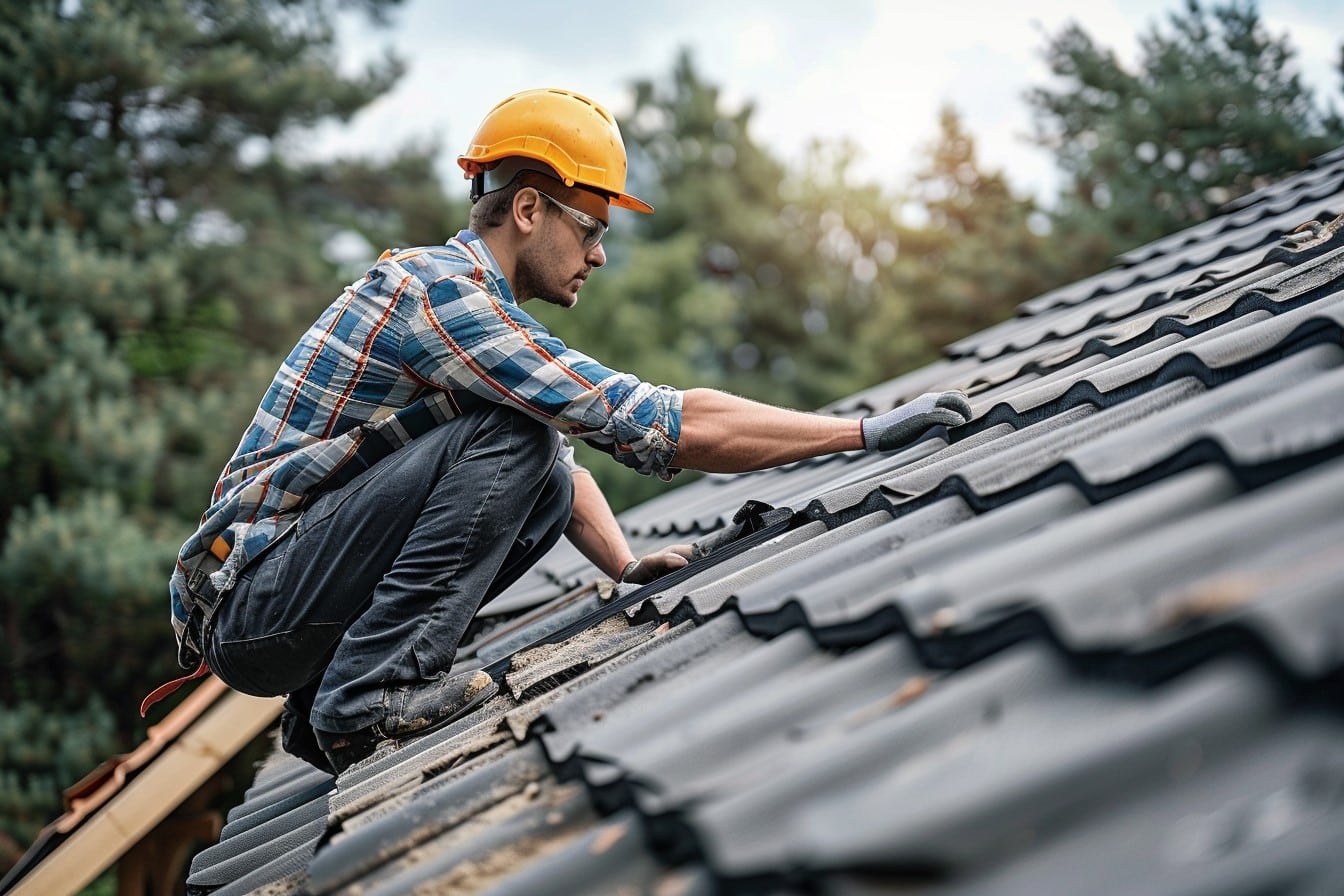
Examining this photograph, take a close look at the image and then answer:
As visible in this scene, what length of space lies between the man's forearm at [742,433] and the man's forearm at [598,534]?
87cm

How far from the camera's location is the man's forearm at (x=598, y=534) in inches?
138

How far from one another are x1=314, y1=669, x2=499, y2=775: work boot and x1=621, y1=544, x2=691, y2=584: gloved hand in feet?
1.91

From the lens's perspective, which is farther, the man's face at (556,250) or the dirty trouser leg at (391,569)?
the man's face at (556,250)

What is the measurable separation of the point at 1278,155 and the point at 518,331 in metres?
10.2

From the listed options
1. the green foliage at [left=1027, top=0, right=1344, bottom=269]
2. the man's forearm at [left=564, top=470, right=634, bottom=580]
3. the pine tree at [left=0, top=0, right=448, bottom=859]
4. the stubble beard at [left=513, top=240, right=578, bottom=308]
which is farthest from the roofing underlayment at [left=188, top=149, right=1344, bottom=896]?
the pine tree at [left=0, top=0, right=448, bottom=859]

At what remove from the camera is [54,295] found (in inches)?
480

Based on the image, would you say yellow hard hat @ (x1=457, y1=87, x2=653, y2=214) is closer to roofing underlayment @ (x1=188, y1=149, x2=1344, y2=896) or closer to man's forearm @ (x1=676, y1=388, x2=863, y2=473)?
man's forearm @ (x1=676, y1=388, x2=863, y2=473)

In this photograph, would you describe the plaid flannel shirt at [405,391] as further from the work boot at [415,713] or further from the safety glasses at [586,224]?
the work boot at [415,713]

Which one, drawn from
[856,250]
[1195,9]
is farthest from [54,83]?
[856,250]

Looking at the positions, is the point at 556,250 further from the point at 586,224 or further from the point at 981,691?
the point at 981,691

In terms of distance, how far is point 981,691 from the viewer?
1.21 meters

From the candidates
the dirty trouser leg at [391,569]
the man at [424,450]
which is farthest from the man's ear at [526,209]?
the dirty trouser leg at [391,569]

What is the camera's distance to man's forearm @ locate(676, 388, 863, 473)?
2654mm

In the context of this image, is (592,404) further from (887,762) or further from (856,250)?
(856,250)
